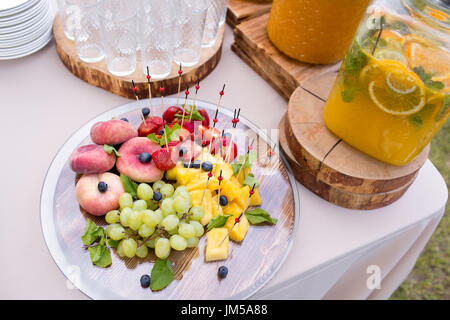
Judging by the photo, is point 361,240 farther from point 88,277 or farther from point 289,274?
point 88,277

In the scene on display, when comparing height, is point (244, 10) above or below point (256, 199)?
above

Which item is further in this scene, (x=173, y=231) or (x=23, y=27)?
(x=23, y=27)

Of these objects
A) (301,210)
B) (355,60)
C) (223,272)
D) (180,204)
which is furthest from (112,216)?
(355,60)

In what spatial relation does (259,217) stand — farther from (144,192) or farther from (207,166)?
(144,192)

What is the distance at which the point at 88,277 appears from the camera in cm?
81

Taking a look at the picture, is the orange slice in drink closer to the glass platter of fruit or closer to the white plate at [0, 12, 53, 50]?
the glass platter of fruit

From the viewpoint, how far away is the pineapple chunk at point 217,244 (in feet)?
2.80

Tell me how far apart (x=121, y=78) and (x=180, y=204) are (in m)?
0.54

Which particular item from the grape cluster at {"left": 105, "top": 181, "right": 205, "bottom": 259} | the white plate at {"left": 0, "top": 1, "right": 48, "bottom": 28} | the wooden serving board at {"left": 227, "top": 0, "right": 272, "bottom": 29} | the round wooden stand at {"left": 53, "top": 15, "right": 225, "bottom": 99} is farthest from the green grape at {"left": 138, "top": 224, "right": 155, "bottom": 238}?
the wooden serving board at {"left": 227, "top": 0, "right": 272, "bottom": 29}

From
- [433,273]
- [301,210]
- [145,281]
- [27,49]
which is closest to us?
[145,281]

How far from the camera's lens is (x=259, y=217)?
0.93 meters

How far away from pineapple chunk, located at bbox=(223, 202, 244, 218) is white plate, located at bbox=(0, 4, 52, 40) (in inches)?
34.0

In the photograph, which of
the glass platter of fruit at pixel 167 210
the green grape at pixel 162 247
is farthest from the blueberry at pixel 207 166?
the green grape at pixel 162 247

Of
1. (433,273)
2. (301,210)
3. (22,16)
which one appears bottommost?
(433,273)
